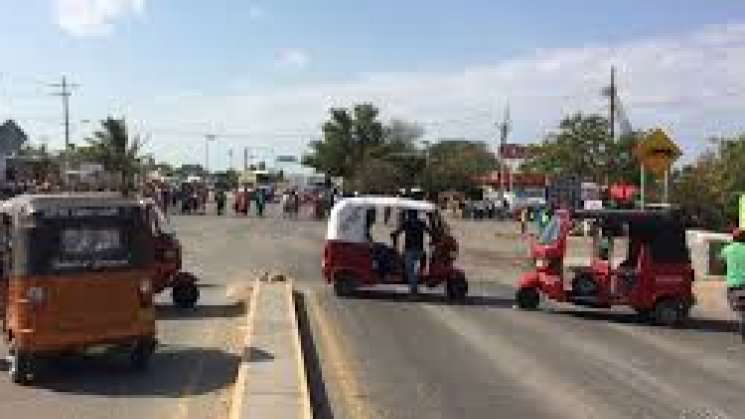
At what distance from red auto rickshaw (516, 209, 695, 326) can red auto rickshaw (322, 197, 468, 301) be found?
2.72 meters

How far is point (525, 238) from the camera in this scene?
5959 cm

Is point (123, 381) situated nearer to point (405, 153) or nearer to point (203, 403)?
point (203, 403)

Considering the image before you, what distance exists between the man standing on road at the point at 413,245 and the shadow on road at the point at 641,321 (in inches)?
119

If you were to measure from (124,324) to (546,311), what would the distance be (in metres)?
11.4

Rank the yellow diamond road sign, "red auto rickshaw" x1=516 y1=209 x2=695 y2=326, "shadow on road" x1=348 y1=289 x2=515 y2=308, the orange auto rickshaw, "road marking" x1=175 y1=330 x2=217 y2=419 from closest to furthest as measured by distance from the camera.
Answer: "road marking" x1=175 y1=330 x2=217 y2=419
the orange auto rickshaw
"red auto rickshaw" x1=516 y1=209 x2=695 y2=326
"shadow on road" x1=348 y1=289 x2=515 y2=308
the yellow diamond road sign

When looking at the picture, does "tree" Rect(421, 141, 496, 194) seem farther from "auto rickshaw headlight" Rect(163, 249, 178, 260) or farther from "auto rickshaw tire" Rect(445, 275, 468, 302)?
"auto rickshaw headlight" Rect(163, 249, 178, 260)

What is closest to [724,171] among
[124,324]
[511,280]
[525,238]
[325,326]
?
[525,238]

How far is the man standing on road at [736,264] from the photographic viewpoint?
73.0 ft

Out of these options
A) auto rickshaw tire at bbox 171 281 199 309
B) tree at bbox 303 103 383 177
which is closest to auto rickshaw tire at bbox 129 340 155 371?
auto rickshaw tire at bbox 171 281 199 309

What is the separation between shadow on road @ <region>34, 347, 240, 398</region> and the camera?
1541cm

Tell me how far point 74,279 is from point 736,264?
35.0 ft

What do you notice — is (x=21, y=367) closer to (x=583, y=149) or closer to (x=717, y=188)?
(x=717, y=188)

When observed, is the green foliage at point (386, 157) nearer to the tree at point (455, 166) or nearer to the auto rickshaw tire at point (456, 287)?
the tree at point (455, 166)

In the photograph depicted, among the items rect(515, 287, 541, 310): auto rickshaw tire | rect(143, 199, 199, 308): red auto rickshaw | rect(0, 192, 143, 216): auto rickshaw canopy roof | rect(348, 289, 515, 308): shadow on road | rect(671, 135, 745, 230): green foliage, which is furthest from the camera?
rect(671, 135, 745, 230): green foliage
